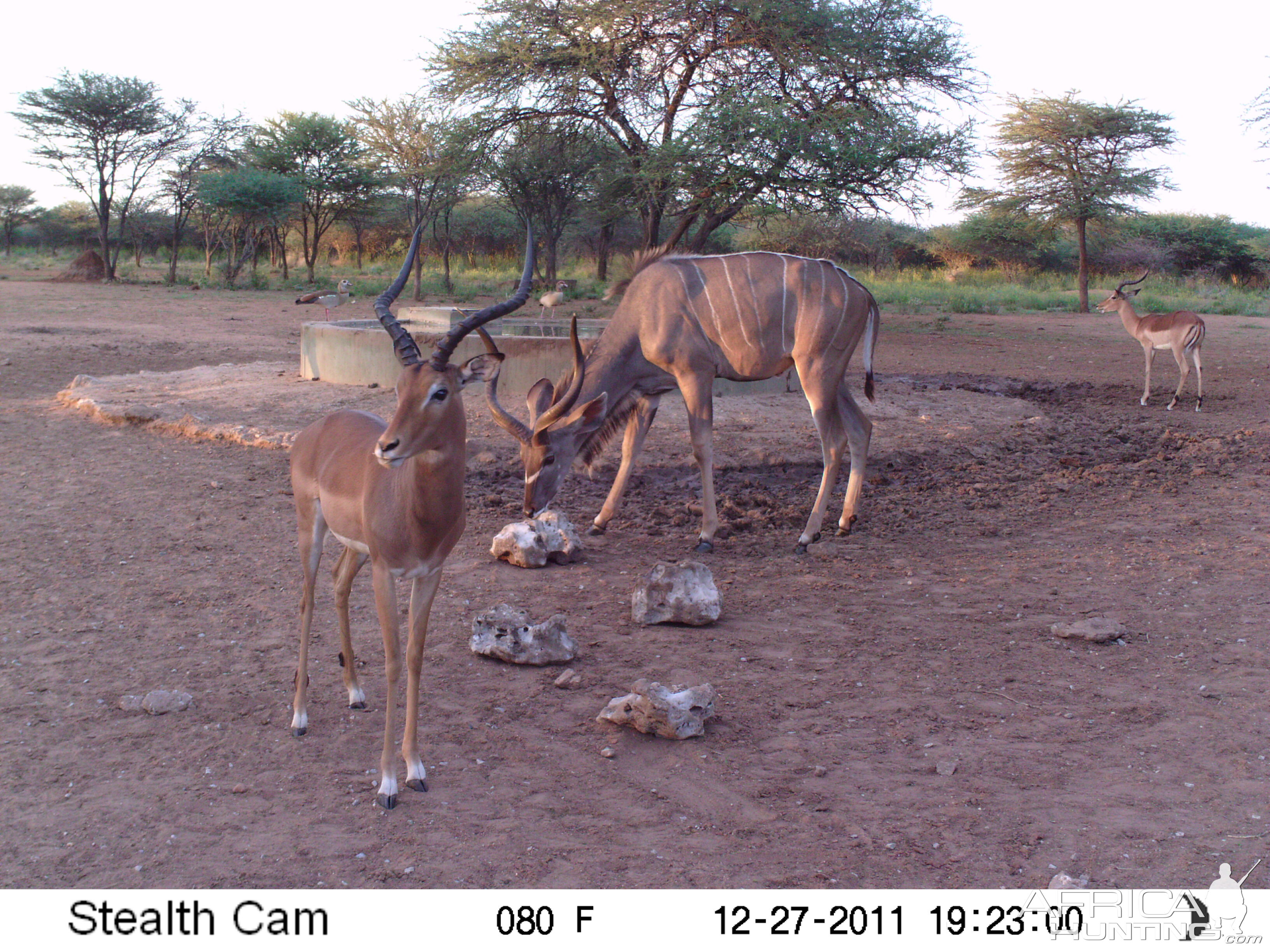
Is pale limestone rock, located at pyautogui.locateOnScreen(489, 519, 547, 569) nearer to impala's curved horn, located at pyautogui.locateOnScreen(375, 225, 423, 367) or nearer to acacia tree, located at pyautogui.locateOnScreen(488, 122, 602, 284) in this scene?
impala's curved horn, located at pyautogui.locateOnScreen(375, 225, 423, 367)

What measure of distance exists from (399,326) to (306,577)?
111 centimetres

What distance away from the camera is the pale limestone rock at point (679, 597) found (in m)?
5.19

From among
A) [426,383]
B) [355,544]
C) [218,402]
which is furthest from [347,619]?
[218,402]

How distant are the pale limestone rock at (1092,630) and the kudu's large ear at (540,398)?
139 inches

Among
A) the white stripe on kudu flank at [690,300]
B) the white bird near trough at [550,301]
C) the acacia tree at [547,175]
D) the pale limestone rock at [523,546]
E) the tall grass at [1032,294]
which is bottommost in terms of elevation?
the pale limestone rock at [523,546]

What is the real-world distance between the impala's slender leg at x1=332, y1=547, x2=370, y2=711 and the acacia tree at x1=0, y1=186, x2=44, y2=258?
5299cm

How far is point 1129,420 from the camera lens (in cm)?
1147

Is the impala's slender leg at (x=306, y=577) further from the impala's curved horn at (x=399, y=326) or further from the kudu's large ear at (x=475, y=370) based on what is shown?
the kudu's large ear at (x=475, y=370)

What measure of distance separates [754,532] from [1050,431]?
4.57 m

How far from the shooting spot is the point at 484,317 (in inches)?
141

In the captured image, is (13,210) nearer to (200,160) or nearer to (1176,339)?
(200,160)

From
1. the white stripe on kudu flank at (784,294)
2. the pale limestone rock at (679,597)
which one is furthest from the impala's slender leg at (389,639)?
the white stripe on kudu flank at (784,294)

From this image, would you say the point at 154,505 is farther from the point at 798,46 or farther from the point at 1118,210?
the point at 1118,210

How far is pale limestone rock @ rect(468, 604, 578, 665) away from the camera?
4.64 meters
